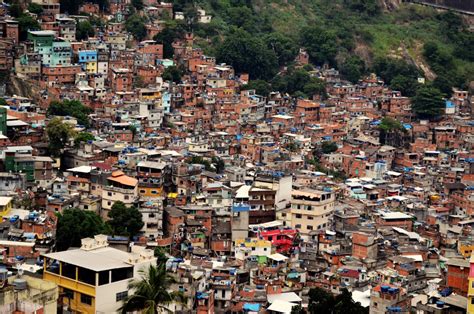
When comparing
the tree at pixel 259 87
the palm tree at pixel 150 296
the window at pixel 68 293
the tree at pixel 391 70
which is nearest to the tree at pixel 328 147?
the tree at pixel 259 87

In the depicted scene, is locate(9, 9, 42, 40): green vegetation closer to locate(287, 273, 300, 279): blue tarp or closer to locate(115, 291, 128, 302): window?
locate(287, 273, 300, 279): blue tarp

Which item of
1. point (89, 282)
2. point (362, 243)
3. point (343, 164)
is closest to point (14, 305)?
point (89, 282)

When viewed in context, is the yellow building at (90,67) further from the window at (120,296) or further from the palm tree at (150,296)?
the palm tree at (150,296)

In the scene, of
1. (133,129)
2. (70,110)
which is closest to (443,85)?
(133,129)

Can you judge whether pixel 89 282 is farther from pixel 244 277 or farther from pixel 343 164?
pixel 343 164

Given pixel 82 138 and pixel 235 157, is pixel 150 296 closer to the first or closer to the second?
pixel 82 138

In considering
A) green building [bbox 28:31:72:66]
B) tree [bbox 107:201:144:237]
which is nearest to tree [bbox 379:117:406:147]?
green building [bbox 28:31:72:66]
